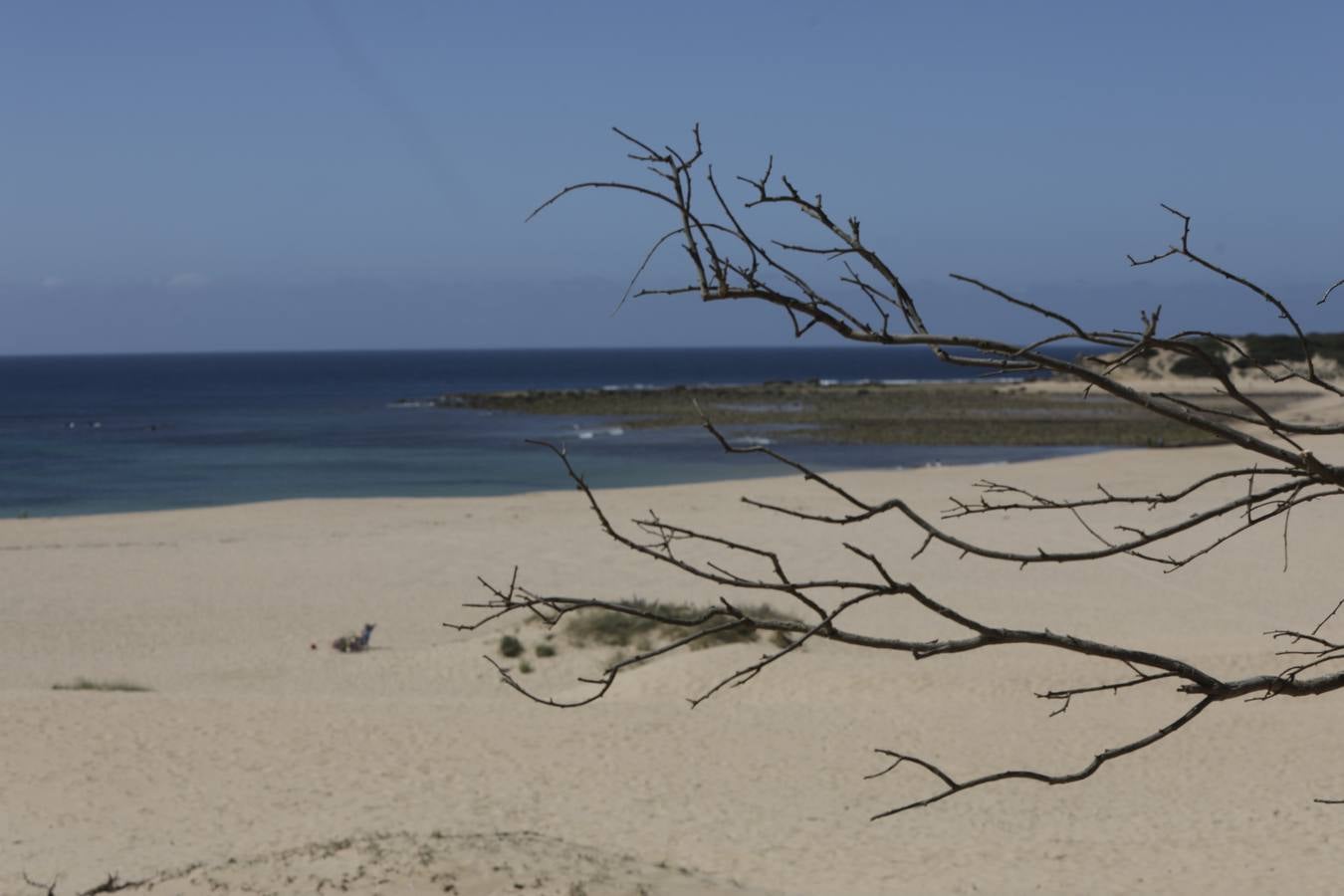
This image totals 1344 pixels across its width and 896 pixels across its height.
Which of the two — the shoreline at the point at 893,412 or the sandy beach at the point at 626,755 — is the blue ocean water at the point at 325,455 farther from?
the sandy beach at the point at 626,755

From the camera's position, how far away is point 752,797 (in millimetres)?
11234

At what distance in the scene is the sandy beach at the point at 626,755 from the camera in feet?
30.2

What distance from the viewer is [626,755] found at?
12289 millimetres

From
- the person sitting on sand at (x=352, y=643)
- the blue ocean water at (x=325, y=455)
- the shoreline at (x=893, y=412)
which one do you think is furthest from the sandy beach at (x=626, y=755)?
the shoreline at (x=893, y=412)

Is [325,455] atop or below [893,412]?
below

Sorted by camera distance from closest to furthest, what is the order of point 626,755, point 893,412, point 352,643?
1. point 626,755
2. point 352,643
3. point 893,412

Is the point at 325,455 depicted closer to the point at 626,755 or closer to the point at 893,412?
the point at 893,412

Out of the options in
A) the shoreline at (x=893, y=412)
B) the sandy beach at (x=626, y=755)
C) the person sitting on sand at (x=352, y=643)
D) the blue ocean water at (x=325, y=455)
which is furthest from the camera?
the shoreline at (x=893, y=412)

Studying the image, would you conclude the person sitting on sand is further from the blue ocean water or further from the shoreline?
the shoreline

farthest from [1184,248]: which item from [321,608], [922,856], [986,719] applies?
[321,608]

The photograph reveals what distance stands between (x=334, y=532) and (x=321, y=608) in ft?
30.3

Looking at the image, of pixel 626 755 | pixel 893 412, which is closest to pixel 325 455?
pixel 893 412

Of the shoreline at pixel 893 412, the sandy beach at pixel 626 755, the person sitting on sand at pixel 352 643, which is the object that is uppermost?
the shoreline at pixel 893 412

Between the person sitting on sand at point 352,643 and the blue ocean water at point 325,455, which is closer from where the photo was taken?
the person sitting on sand at point 352,643
